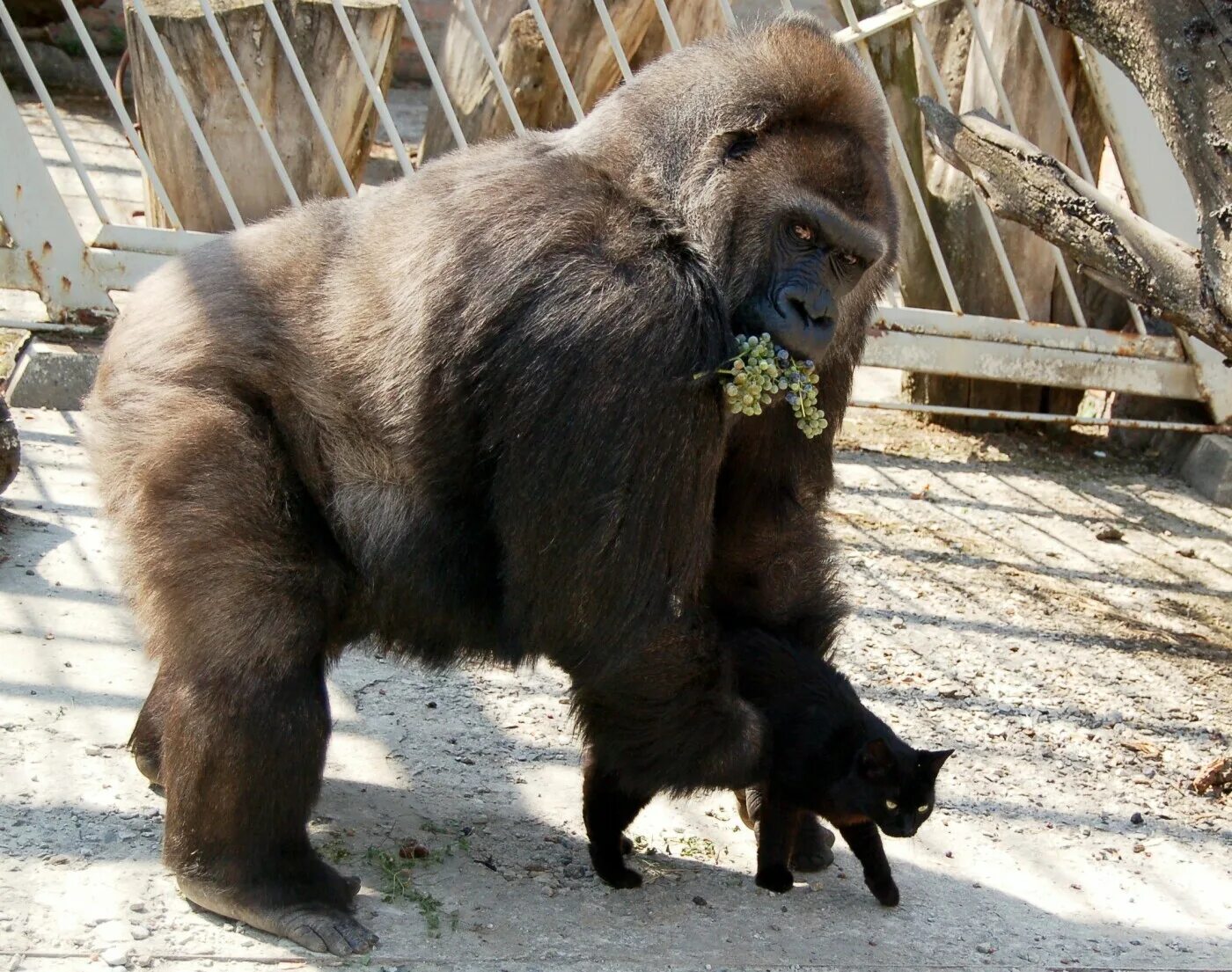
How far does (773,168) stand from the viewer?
14.7ft

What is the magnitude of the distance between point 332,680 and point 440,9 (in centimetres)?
1210

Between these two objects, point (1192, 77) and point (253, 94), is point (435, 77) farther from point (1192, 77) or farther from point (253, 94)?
point (1192, 77)

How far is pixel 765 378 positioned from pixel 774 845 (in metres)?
1.50

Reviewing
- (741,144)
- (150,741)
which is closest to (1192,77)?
(741,144)

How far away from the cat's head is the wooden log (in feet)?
17.7

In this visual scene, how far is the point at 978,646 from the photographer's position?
666 cm

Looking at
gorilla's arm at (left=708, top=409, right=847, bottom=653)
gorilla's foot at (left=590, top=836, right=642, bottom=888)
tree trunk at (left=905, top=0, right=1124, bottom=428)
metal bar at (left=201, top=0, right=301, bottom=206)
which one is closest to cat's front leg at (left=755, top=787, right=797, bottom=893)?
gorilla's foot at (left=590, top=836, right=642, bottom=888)

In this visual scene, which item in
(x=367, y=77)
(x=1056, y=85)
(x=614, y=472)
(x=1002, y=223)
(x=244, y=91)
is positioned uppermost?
(x=244, y=91)

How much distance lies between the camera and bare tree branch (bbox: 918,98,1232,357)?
5285 millimetres

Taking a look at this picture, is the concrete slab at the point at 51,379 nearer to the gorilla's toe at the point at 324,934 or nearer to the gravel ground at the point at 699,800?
the gravel ground at the point at 699,800

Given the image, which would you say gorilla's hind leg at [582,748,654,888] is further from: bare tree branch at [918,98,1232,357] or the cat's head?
bare tree branch at [918,98,1232,357]

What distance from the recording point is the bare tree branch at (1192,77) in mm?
4340

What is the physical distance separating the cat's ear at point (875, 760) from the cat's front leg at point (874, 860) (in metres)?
0.25

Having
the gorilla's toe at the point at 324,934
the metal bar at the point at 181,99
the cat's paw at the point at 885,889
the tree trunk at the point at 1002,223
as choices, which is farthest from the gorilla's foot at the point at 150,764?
the tree trunk at the point at 1002,223
